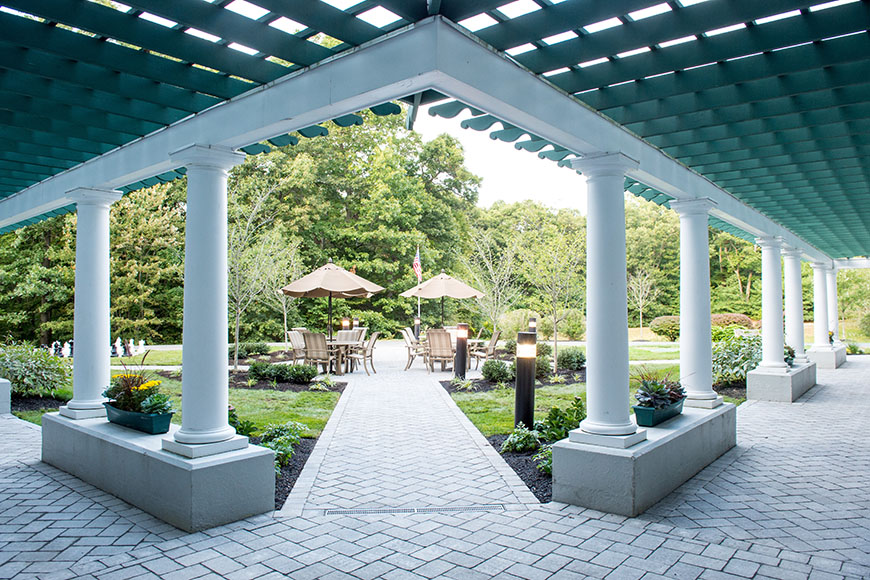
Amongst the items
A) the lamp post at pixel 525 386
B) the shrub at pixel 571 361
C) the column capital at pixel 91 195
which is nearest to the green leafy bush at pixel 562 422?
the lamp post at pixel 525 386

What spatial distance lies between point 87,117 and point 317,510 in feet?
11.3

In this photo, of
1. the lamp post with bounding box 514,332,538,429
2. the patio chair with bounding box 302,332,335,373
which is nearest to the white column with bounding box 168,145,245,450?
the lamp post with bounding box 514,332,538,429

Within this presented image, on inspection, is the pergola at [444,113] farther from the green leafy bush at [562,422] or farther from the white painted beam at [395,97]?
the green leafy bush at [562,422]

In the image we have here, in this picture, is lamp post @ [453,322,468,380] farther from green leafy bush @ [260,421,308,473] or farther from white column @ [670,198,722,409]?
white column @ [670,198,722,409]

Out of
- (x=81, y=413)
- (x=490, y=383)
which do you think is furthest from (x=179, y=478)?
(x=490, y=383)

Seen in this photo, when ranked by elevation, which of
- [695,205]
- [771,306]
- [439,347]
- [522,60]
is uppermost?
[522,60]

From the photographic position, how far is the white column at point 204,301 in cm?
440

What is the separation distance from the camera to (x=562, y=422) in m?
6.22

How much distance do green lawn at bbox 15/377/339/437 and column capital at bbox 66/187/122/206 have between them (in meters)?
2.77

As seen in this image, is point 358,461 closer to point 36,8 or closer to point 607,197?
point 607,197

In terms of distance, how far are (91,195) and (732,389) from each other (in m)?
11.0

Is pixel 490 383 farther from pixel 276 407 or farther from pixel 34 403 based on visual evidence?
pixel 34 403

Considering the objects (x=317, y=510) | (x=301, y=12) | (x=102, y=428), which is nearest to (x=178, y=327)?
(x=102, y=428)

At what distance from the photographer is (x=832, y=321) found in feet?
66.9
